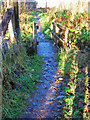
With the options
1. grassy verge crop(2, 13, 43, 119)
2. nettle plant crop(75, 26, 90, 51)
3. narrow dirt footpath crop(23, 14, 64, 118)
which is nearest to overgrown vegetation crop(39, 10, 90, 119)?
nettle plant crop(75, 26, 90, 51)

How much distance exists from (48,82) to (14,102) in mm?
1456

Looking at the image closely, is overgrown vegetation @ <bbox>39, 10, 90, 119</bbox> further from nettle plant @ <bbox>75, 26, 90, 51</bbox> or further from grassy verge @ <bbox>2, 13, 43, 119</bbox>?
grassy verge @ <bbox>2, 13, 43, 119</bbox>

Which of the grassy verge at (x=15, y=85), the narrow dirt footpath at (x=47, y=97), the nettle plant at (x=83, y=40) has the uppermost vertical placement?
the nettle plant at (x=83, y=40)

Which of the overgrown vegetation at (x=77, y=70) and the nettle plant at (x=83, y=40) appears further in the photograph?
the nettle plant at (x=83, y=40)

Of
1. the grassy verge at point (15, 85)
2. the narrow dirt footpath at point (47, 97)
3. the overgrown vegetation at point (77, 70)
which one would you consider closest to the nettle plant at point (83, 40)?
the overgrown vegetation at point (77, 70)

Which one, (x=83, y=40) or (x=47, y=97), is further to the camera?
(x=83, y=40)

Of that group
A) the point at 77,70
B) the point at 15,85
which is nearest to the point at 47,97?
the point at 15,85

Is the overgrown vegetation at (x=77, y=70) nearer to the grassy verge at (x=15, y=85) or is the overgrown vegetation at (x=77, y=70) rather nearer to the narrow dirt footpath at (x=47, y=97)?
the narrow dirt footpath at (x=47, y=97)

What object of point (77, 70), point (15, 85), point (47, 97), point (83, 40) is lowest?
point (47, 97)

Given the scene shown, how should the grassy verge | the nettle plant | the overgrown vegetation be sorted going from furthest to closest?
the nettle plant → the overgrown vegetation → the grassy verge

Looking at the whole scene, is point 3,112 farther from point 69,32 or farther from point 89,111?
point 69,32

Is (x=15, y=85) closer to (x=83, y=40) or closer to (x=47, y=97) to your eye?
(x=47, y=97)

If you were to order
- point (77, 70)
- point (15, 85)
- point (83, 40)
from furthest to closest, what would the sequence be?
point (83, 40), point (77, 70), point (15, 85)

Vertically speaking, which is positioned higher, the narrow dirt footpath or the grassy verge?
the grassy verge
